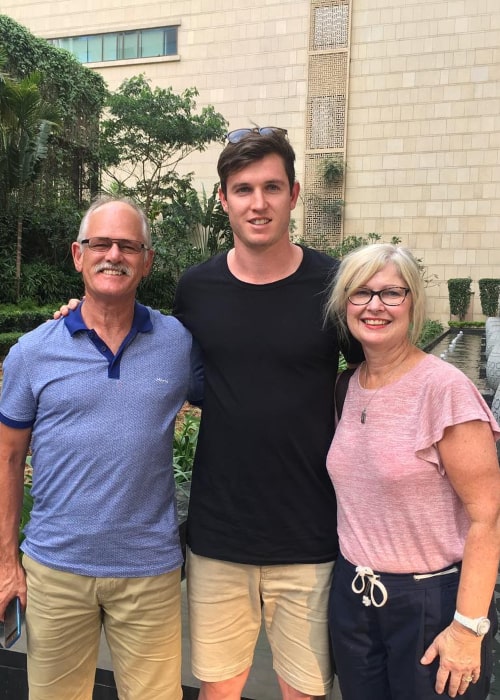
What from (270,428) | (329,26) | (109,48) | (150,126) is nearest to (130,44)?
(109,48)

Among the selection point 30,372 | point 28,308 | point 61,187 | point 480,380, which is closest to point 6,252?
point 28,308

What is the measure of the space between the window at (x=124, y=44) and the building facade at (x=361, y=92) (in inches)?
2.2

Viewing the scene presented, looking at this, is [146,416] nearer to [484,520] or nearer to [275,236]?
[275,236]

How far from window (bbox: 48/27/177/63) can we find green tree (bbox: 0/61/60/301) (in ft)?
34.9

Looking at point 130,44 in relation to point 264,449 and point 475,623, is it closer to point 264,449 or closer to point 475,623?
point 264,449

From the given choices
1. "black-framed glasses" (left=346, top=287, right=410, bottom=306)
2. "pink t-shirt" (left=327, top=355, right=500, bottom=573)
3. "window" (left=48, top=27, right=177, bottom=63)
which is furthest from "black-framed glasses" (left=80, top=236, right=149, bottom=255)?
"window" (left=48, top=27, right=177, bottom=63)

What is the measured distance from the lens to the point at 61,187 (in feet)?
60.5

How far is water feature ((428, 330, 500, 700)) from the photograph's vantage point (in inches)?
85.5

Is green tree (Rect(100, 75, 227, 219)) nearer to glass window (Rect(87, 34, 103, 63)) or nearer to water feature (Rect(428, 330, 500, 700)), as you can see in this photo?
glass window (Rect(87, 34, 103, 63))

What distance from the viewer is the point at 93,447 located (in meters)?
1.85

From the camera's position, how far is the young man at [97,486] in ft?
6.12

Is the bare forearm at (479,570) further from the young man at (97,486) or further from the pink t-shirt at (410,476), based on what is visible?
the young man at (97,486)

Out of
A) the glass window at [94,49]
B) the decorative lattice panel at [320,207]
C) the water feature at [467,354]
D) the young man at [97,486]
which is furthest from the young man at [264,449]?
the glass window at [94,49]

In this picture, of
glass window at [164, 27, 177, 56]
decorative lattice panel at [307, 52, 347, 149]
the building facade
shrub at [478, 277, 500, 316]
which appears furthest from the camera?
glass window at [164, 27, 177, 56]
